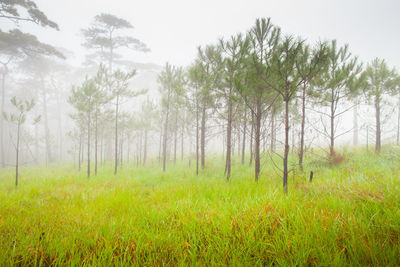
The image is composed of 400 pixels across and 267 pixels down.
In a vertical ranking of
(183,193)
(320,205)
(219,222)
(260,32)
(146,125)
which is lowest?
(183,193)

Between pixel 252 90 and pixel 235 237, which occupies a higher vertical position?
pixel 252 90

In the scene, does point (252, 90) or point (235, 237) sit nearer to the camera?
point (235, 237)

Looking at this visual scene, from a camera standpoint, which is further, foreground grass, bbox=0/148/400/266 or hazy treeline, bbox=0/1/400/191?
hazy treeline, bbox=0/1/400/191

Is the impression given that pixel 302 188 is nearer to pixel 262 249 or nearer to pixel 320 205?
pixel 320 205

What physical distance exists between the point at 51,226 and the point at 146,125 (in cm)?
1399

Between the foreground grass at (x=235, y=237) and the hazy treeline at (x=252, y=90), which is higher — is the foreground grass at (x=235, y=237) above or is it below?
below

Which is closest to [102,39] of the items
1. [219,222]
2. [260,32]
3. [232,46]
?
[232,46]

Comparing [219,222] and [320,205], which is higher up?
[320,205]

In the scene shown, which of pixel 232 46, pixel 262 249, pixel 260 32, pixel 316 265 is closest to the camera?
pixel 316 265

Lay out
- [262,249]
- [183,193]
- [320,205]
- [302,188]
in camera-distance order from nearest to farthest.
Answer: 1. [262,249]
2. [320,205]
3. [302,188]
4. [183,193]

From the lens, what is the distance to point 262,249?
5.82ft

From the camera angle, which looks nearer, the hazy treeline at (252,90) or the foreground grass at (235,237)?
the foreground grass at (235,237)

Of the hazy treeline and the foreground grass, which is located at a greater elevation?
the hazy treeline

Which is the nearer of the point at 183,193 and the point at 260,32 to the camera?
the point at 183,193
